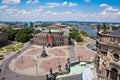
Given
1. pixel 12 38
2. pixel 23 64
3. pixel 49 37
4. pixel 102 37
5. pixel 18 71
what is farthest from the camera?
pixel 12 38

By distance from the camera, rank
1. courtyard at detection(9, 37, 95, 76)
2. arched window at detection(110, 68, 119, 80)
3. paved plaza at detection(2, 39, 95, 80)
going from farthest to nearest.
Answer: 1. courtyard at detection(9, 37, 95, 76)
2. paved plaza at detection(2, 39, 95, 80)
3. arched window at detection(110, 68, 119, 80)

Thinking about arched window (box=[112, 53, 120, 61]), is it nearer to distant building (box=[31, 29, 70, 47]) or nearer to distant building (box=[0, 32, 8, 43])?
distant building (box=[31, 29, 70, 47])

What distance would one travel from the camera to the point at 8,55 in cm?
10612

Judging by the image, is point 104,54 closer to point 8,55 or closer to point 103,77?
point 103,77

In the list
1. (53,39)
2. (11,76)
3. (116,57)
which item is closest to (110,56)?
(116,57)

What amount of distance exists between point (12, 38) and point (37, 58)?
80.5 m

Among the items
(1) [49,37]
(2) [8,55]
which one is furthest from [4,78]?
(1) [49,37]

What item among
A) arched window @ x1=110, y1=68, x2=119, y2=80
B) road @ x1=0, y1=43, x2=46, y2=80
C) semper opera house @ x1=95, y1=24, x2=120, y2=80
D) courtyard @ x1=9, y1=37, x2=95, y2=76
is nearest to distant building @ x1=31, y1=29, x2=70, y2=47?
courtyard @ x1=9, y1=37, x2=95, y2=76

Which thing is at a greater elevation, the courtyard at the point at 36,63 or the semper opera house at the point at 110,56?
the semper opera house at the point at 110,56

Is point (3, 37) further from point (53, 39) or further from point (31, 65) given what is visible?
point (31, 65)

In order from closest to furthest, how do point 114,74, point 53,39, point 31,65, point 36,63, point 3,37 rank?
point 114,74 → point 31,65 → point 36,63 → point 53,39 → point 3,37

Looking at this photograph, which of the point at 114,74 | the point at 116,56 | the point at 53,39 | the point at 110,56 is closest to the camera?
the point at 116,56

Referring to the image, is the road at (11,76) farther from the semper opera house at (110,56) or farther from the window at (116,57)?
the window at (116,57)

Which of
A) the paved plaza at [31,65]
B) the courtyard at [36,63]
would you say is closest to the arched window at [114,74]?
the courtyard at [36,63]
